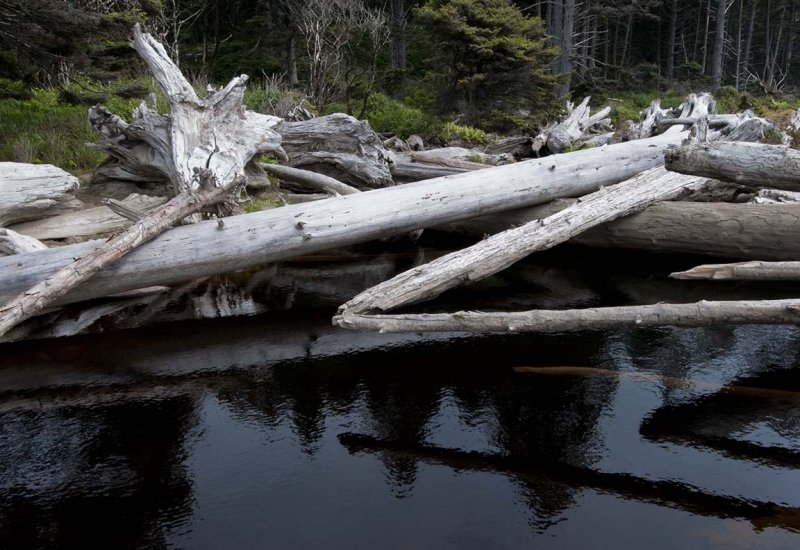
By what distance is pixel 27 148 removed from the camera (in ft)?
34.8

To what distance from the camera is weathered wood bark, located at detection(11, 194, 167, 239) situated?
834 centimetres

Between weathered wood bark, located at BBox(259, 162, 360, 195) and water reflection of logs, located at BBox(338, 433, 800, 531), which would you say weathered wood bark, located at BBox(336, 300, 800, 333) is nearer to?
water reflection of logs, located at BBox(338, 433, 800, 531)

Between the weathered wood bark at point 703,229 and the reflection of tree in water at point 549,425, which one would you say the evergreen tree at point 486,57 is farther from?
the reflection of tree in water at point 549,425

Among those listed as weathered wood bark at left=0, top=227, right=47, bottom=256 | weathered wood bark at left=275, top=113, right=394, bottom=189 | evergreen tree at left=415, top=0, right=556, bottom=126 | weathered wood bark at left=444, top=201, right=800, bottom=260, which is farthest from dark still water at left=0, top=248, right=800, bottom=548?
evergreen tree at left=415, top=0, right=556, bottom=126

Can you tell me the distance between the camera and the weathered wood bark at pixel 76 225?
328 inches

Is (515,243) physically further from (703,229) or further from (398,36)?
(398,36)

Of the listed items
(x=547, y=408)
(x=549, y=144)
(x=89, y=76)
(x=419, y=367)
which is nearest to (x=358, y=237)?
(x=419, y=367)

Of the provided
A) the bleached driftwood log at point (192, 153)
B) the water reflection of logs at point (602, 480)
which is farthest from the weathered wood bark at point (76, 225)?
the water reflection of logs at point (602, 480)

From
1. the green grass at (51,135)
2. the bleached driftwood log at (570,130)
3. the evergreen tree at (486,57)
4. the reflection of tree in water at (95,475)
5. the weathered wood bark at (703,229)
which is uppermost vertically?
the evergreen tree at (486,57)

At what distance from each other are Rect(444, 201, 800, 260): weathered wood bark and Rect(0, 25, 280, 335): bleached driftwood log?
362cm

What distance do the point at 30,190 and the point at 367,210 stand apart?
3.99m

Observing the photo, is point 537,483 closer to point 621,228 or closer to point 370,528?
point 370,528

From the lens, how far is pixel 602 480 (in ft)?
14.2

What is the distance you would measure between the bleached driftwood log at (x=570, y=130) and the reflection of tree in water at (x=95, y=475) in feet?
32.4
